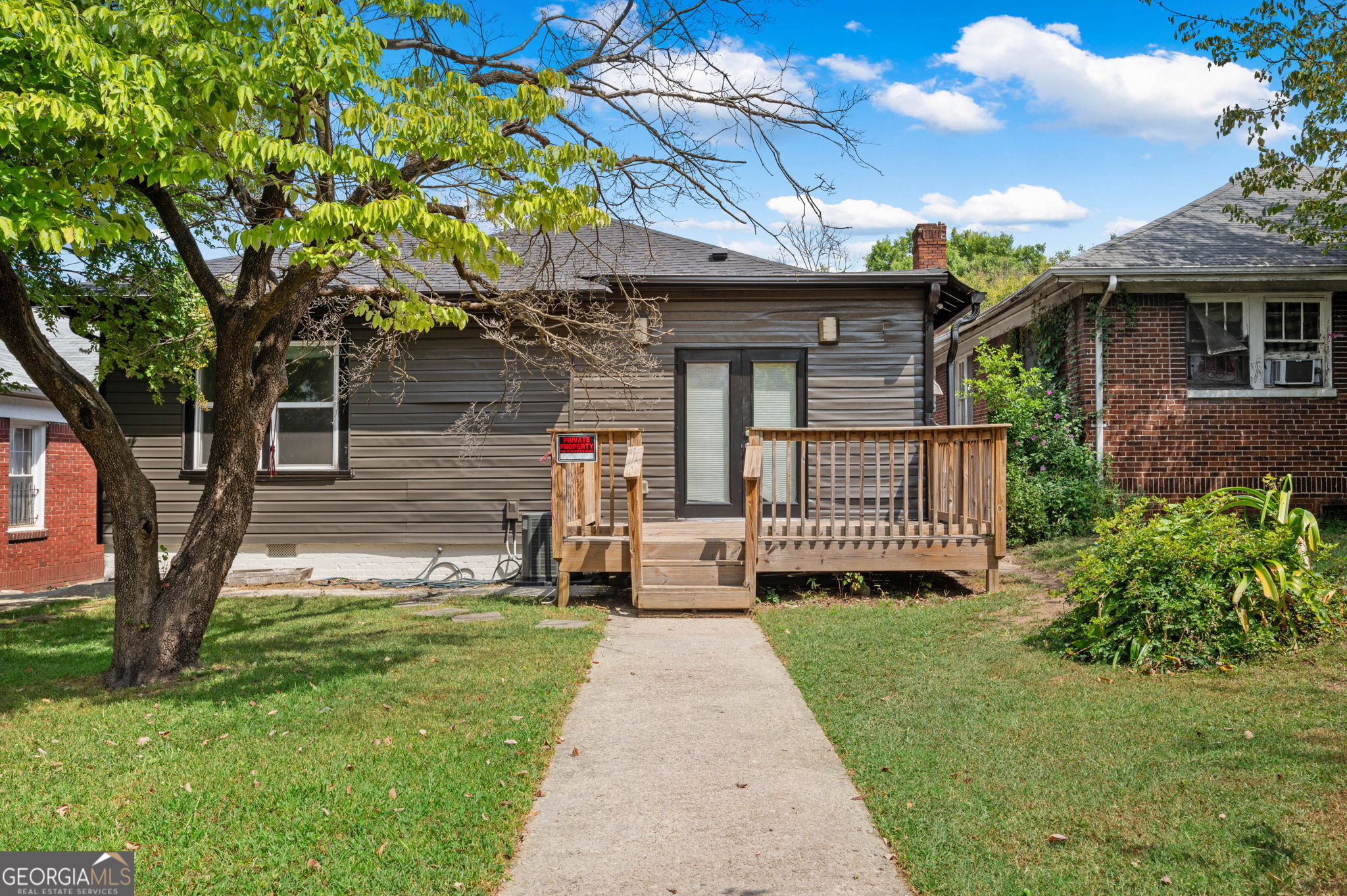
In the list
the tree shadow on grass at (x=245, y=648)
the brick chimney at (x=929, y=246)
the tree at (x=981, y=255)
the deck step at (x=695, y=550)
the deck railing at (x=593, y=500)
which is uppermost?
the tree at (x=981, y=255)

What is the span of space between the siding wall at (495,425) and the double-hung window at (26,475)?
4650mm

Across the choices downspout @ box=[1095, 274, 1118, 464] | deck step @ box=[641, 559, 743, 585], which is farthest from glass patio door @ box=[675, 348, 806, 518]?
downspout @ box=[1095, 274, 1118, 464]

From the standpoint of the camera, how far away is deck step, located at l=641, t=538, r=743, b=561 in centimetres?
862

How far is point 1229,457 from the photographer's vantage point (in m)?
11.5

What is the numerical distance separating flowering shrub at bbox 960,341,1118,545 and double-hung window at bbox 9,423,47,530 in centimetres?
1450

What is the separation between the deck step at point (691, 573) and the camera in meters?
8.27

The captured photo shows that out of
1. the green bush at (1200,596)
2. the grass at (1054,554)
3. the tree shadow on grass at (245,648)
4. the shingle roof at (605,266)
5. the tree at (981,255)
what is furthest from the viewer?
the tree at (981,255)

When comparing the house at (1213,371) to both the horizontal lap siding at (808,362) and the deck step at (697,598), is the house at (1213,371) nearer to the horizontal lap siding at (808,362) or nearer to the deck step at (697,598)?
the horizontal lap siding at (808,362)

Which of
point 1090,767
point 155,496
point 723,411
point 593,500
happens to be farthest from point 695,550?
point 1090,767

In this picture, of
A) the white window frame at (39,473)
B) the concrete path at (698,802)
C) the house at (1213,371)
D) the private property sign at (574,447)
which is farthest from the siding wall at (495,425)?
the concrete path at (698,802)

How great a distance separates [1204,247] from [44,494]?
1774 cm

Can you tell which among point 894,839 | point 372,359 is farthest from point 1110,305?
point 894,839

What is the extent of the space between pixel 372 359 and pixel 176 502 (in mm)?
3702

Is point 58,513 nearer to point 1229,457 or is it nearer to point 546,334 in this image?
point 546,334
